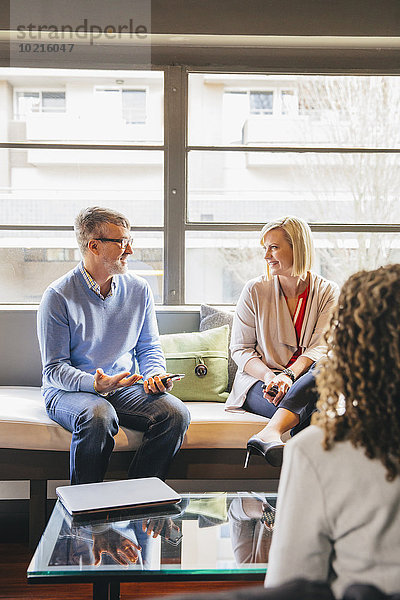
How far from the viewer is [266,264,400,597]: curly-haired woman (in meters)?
0.96

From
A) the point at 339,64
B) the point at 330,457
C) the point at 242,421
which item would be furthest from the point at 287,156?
the point at 330,457

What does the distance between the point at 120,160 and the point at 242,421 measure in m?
1.74

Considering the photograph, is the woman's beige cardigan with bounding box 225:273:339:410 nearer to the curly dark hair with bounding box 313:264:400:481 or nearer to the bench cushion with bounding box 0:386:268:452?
the bench cushion with bounding box 0:386:268:452

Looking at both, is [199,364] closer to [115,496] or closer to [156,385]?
[156,385]

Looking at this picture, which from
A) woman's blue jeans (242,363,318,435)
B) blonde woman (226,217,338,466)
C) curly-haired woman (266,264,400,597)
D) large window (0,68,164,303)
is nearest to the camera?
curly-haired woman (266,264,400,597)

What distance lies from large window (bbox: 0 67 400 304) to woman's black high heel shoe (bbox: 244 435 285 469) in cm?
131

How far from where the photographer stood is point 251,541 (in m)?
1.79

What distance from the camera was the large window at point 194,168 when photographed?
146 inches

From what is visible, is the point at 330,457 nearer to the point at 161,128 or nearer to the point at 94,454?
the point at 94,454

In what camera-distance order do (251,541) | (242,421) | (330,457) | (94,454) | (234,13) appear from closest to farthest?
(330,457)
(251,541)
(94,454)
(242,421)
(234,13)

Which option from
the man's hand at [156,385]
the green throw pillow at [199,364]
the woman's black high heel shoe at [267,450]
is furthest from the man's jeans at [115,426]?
the green throw pillow at [199,364]

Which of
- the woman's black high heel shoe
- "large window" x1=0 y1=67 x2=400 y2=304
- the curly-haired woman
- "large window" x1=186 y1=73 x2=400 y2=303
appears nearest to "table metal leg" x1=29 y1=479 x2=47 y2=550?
the woman's black high heel shoe

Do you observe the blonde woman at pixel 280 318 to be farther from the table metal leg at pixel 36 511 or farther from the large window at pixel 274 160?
the table metal leg at pixel 36 511

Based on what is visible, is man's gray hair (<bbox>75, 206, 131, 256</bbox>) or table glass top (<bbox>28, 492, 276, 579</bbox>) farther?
man's gray hair (<bbox>75, 206, 131, 256</bbox>)
